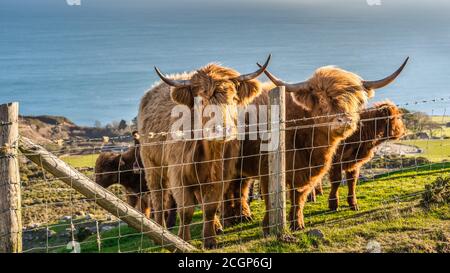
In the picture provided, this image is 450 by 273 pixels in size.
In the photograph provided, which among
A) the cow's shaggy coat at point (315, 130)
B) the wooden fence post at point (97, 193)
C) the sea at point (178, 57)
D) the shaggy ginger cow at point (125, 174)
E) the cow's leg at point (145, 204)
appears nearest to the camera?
the wooden fence post at point (97, 193)

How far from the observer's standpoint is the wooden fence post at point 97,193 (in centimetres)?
500

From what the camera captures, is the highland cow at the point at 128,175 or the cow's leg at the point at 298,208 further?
the highland cow at the point at 128,175

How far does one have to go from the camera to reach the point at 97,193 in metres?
5.54

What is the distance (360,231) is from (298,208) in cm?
106

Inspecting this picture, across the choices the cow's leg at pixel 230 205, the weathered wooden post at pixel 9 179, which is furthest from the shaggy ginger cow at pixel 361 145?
the weathered wooden post at pixel 9 179

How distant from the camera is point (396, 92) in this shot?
73125 mm

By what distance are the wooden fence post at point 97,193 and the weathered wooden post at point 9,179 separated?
0.13m

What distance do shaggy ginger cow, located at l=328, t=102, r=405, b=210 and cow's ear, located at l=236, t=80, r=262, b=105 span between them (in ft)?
6.98

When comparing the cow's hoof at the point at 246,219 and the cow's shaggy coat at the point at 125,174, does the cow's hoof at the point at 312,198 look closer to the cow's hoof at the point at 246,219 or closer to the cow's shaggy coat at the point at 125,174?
the cow's hoof at the point at 246,219

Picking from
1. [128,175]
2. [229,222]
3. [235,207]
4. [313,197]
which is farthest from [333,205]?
[128,175]

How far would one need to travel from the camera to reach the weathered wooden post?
4699 millimetres
